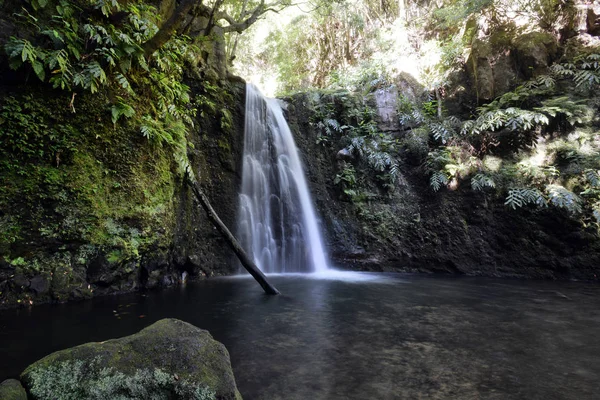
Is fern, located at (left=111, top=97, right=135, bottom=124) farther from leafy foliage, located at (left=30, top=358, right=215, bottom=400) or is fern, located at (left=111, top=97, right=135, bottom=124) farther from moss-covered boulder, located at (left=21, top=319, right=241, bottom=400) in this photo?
leafy foliage, located at (left=30, top=358, right=215, bottom=400)

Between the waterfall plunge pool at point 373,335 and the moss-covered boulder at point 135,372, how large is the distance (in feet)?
1.90

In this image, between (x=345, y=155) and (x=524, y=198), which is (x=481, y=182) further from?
(x=345, y=155)

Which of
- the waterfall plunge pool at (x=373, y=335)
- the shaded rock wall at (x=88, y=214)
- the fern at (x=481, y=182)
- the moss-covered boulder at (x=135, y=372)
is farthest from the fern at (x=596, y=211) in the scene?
the shaded rock wall at (x=88, y=214)

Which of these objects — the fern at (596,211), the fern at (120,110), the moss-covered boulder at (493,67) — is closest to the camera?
the fern at (120,110)

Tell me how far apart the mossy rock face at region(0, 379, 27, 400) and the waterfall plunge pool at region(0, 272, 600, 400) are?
110 cm

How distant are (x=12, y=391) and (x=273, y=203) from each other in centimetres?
729

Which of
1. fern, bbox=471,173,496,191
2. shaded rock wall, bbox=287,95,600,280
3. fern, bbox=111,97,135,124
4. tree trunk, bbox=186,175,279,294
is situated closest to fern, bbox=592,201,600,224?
shaded rock wall, bbox=287,95,600,280

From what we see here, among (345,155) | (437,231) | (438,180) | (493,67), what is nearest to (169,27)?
(345,155)

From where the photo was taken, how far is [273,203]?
891 centimetres

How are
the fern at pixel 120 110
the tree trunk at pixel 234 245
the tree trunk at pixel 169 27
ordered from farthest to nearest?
the tree trunk at pixel 234 245 < the fern at pixel 120 110 < the tree trunk at pixel 169 27

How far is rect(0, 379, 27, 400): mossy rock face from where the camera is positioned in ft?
5.55

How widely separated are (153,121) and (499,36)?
1008 centimetres

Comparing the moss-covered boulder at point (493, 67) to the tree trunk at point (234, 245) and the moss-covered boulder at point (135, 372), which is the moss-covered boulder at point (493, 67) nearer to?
the tree trunk at point (234, 245)

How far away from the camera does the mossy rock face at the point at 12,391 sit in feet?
5.55
